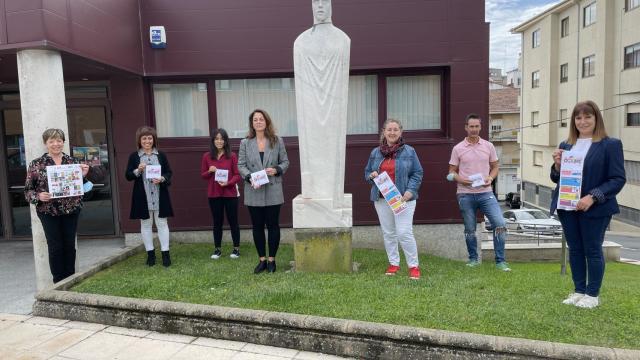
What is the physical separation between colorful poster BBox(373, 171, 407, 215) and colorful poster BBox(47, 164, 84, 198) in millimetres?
3167

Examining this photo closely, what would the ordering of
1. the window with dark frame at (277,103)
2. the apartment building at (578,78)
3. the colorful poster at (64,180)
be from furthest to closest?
1. the apartment building at (578,78)
2. the window with dark frame at (277,103)
3. the colorful poster at (64,180)

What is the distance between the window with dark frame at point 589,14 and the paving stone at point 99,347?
31315mm

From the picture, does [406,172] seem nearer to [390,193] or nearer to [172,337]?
[390,193]

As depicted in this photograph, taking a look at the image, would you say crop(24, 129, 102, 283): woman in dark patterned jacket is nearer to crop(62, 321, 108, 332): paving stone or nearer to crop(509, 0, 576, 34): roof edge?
crop(62, 321, 108, 332): paving stone

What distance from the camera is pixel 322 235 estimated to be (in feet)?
17.9

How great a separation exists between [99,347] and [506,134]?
1964 inches

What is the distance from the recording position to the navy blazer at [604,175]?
154 inches

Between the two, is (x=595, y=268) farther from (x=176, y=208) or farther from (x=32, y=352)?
(x=176, y=208)

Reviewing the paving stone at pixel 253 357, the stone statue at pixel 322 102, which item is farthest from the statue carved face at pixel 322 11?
the paving stone at pixel 253 357

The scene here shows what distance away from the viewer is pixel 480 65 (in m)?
7.51

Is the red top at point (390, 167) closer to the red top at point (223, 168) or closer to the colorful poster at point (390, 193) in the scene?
the colorful poster at point (390, 193)

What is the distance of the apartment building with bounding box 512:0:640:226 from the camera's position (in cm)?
2512

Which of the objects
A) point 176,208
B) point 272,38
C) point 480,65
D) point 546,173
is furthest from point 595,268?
point 546,173

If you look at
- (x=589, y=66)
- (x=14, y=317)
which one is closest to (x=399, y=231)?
(x=14, y=317)
